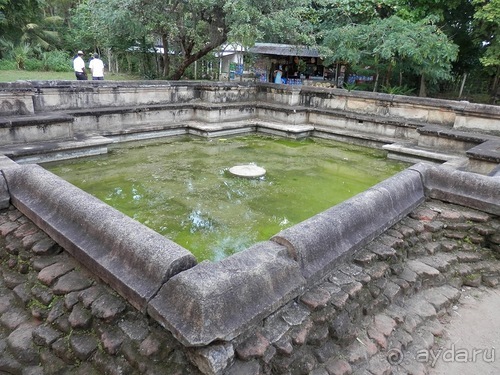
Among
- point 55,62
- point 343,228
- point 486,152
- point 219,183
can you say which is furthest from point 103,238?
point 55,62

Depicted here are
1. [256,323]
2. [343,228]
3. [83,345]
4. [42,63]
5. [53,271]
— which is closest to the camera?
[256,323]

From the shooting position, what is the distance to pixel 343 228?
2.90 m

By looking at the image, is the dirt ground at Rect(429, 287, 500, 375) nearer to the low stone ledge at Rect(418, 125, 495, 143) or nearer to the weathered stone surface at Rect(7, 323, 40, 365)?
the weathered stone surface at Rect(7, 323, 40, 365)

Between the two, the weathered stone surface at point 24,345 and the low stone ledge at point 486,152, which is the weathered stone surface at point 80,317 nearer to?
the weathered stone surface at point 24,345

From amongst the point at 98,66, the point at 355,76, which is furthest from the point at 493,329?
the point at 355,76

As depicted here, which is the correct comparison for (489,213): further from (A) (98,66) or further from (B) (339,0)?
(B) (339,0)

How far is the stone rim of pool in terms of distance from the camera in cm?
545

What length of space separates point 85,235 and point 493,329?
3.47 meters

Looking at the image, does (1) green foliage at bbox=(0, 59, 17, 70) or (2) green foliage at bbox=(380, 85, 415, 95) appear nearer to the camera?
(2) green foliage at bbox=(380, 85, 415, 95)

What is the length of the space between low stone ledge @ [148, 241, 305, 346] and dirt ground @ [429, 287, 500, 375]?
1396 millimetres

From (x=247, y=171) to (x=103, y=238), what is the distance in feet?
10.6

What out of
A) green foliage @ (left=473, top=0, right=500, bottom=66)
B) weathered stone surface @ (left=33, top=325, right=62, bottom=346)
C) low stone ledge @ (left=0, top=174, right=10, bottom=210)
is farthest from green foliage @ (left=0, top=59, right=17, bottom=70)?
green foliage @ (left=473, top=0, right=500, bottom=66)

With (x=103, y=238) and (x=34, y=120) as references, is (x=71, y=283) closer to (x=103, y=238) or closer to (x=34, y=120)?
(x=103, y=238)

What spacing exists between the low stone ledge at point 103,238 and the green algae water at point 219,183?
0.94 metres
